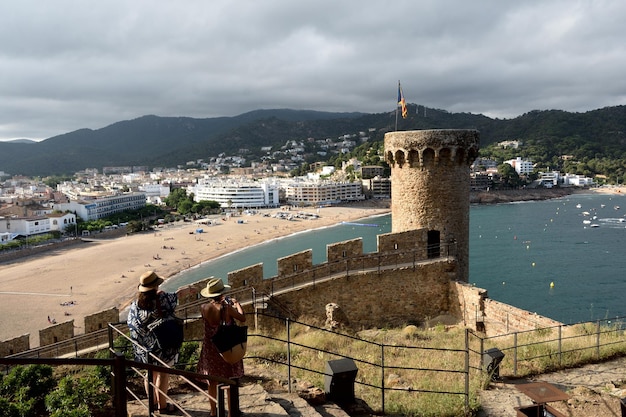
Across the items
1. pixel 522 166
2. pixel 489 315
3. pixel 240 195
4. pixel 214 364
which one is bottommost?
pixel 240 195

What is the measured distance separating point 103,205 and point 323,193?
4702 centimetres

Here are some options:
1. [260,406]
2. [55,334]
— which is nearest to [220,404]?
[260,406]

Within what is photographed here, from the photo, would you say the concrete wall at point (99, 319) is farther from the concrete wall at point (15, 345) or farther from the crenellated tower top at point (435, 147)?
the crenellated tower top at point (435, 147)

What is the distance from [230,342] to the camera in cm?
412

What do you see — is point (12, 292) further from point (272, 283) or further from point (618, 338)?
point (618, 338)

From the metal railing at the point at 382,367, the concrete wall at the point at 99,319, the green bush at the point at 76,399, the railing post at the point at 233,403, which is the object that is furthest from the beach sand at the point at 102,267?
the railing post at the point at 233,403

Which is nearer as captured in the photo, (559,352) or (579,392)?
(579,392)

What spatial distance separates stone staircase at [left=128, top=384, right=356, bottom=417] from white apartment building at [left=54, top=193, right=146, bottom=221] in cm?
8543

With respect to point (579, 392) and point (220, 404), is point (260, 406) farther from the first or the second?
point (579, 392)

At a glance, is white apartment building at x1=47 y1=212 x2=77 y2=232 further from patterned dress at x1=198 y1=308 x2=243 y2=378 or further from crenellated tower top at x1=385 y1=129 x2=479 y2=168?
patterned dress at x1=198 y1=308 x2=243 y2=378

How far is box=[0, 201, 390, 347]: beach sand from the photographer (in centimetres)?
3375

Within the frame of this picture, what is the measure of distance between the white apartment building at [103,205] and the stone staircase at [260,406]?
280 feet

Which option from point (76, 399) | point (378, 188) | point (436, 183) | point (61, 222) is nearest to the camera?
point (76, 399)

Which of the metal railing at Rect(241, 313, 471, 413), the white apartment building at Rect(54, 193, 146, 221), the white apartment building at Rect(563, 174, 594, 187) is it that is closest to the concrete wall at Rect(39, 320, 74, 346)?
the metal railing at Rect(241, 313, 471, 413)
